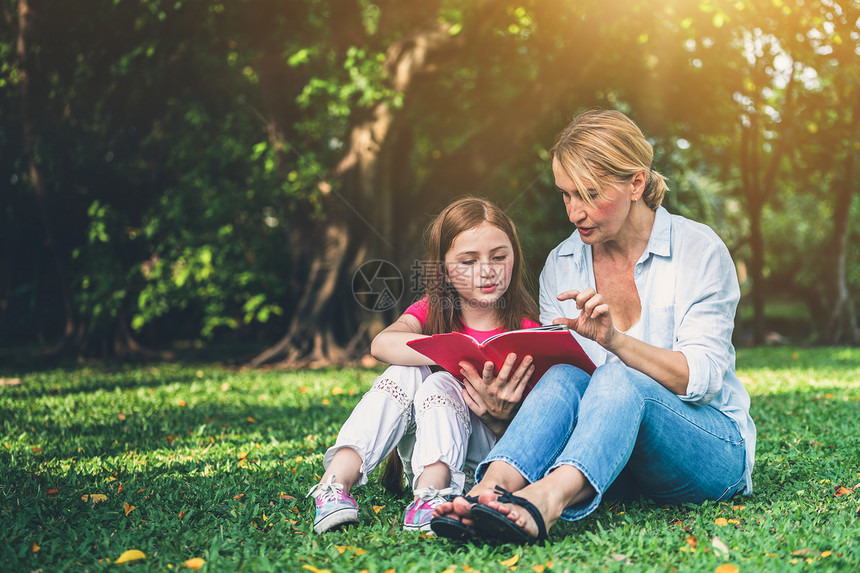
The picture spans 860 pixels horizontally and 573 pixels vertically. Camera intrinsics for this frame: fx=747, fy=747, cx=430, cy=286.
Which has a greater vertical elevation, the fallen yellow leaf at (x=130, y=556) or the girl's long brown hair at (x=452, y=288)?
the girl's long brown hair at (x=452, y=288)

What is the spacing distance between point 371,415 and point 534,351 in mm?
700

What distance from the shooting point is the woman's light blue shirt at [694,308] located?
2.76 metres

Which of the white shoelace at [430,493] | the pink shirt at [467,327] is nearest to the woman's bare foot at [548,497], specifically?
the white shoelace at [430,493]

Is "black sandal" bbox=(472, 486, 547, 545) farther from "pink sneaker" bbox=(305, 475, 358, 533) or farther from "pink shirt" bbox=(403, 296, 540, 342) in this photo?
"pink shirt" bbox=(403, 296, 540, 342)

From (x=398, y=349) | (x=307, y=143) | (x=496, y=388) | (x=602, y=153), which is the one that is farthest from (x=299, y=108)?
(x=496, y=388)

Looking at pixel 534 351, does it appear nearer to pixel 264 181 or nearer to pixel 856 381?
pixel 856 381

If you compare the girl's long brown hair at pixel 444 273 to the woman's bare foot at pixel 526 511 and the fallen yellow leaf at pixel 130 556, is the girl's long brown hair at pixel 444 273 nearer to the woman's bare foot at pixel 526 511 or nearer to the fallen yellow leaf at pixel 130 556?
the woman's bare foot at pixel 526 511

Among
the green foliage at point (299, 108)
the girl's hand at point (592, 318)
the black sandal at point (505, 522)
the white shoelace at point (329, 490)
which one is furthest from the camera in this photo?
the green foliage at point (299, 108)

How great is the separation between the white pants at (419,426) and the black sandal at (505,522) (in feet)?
1.40

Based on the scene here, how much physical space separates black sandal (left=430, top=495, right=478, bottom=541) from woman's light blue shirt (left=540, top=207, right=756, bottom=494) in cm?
89

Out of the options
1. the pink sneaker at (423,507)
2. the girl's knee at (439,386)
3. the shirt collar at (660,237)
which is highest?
the shirt collar at (660,237)

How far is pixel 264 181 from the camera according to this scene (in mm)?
11461

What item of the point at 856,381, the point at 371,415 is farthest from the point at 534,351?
the point at 856,381

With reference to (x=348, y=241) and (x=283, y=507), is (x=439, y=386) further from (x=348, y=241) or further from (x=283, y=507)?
(x=348, y=241)
